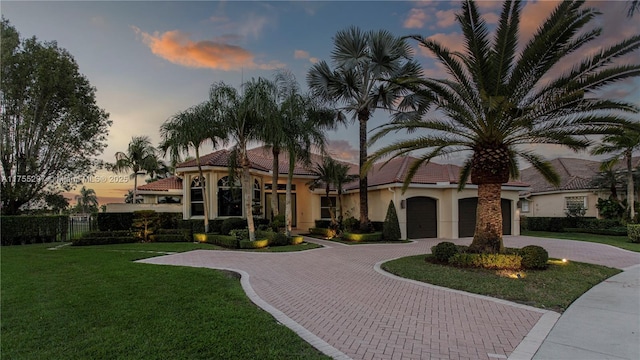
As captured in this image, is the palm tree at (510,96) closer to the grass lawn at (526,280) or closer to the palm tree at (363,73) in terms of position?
the grass lawn at (526,280)

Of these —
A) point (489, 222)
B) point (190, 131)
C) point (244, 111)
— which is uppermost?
point (244, 111)

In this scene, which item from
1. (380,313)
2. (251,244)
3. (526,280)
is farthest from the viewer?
(251,244)

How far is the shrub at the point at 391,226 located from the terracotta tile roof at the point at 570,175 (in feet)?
49.4

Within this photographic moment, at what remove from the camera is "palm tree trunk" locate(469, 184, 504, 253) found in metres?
10.5

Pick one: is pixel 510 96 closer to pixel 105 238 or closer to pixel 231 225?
pixel 231 225

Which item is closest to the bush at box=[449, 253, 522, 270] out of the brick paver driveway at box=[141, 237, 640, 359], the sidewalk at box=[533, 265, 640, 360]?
the sidewalk at box=[533, 265, 640, 360]

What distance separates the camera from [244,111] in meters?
15.2

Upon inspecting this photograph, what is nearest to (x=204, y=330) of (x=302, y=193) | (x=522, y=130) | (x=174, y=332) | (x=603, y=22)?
(x=174, y=332)

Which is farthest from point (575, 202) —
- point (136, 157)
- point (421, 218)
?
point (136, 157)

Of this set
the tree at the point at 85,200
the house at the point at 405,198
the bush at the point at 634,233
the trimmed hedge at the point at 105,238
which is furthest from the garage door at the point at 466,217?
the tree at the point at 85,200

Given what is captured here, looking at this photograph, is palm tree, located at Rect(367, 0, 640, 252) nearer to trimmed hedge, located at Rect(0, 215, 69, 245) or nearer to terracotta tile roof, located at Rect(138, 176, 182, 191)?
trimmed hedge, located at Rect(0, 215, 69, 245)

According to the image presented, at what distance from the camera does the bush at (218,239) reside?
15828 mm

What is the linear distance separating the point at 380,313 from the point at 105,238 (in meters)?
17.8

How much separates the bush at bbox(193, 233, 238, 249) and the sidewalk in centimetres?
1312
